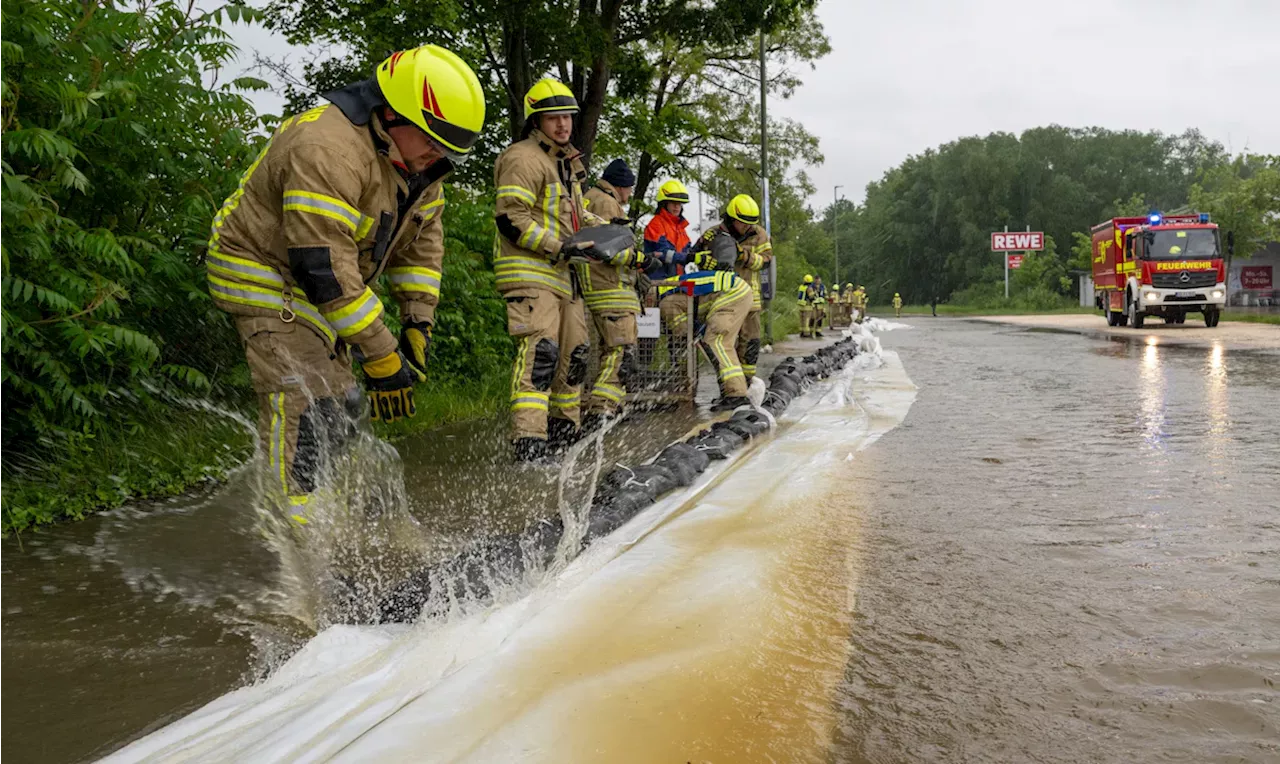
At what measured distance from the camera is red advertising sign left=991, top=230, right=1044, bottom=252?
82312 millimetres

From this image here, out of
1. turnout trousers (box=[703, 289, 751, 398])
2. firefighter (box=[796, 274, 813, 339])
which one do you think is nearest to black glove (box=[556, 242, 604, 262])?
turnout trousers (box=[703, 289, 751, 398])

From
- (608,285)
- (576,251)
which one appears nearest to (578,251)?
(576,251)

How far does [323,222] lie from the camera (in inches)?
133

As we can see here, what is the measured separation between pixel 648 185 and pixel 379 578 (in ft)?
78.6

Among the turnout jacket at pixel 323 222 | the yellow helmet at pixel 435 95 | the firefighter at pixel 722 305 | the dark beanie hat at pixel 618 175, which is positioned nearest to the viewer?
the turnout jacket at pixel 323 222

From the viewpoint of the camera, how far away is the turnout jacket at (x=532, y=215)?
5.77 metres

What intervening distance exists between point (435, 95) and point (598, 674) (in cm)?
196

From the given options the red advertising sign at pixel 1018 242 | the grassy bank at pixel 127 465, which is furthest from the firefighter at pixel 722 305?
the red advertising sign at pixel 1018 242

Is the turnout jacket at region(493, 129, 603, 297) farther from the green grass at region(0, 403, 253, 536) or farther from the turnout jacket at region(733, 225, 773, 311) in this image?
the turnout jacket at region(733, 225, 773, 311)

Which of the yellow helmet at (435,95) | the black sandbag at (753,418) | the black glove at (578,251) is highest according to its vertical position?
the yellow helmet at (435,95)

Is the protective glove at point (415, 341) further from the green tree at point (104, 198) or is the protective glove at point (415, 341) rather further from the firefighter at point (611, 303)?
the firefighter at point (611, 303)

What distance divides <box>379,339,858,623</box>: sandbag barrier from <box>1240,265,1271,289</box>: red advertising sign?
51.9 metres

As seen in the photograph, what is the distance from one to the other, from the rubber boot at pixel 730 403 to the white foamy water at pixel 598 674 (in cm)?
412

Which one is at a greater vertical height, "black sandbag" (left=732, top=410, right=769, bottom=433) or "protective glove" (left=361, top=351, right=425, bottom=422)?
"protective glove" (left=361, top=351, right=425, bottom=422)
